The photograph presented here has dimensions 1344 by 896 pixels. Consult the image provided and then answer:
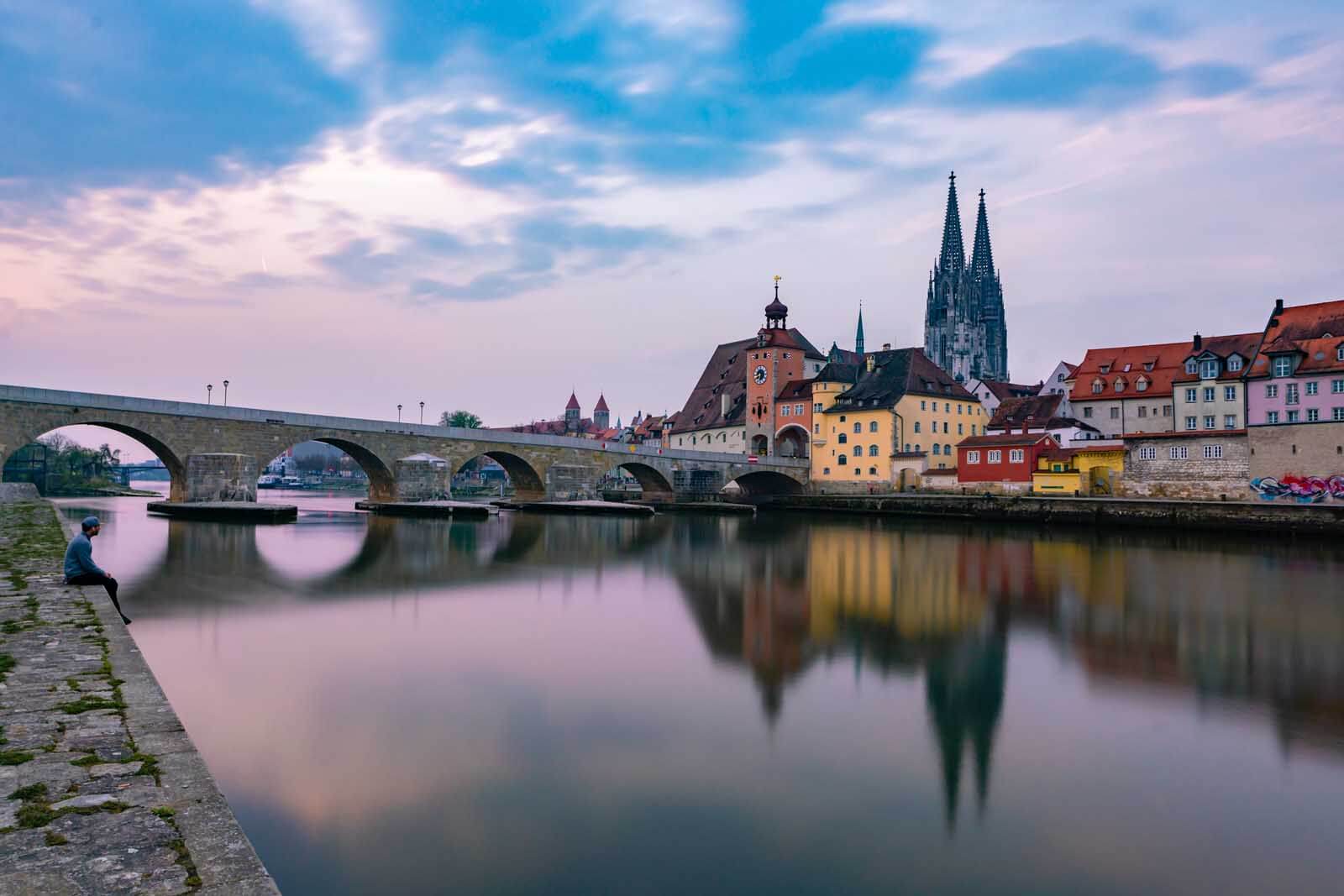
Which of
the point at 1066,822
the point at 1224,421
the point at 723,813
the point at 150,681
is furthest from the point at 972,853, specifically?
the point at 1224,421

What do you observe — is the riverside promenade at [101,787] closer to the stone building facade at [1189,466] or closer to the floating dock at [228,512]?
the floating dock at [228,512]

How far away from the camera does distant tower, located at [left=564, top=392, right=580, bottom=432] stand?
11910 centimetres

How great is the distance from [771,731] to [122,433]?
34893mm

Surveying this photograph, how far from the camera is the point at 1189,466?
131 ft

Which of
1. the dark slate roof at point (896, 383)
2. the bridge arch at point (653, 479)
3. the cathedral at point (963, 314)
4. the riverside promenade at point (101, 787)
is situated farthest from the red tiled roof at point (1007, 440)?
the cathedral at point (963, 314)

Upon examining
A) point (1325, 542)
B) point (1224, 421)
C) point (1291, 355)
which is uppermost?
point (1291, 355)

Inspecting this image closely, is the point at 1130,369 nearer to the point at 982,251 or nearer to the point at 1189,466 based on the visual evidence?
the point at 1189,466

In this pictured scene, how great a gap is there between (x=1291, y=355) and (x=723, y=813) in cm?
4343

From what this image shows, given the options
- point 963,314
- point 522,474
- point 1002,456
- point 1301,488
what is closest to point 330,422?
point 522,474

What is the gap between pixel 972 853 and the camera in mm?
5297

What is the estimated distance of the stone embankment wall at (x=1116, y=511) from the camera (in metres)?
32.4

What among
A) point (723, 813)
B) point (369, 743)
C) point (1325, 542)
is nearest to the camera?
point (723, 813)

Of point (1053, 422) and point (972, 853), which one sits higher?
point (1053, 422)

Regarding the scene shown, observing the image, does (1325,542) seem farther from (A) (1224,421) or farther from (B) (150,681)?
(B) (150,681)
